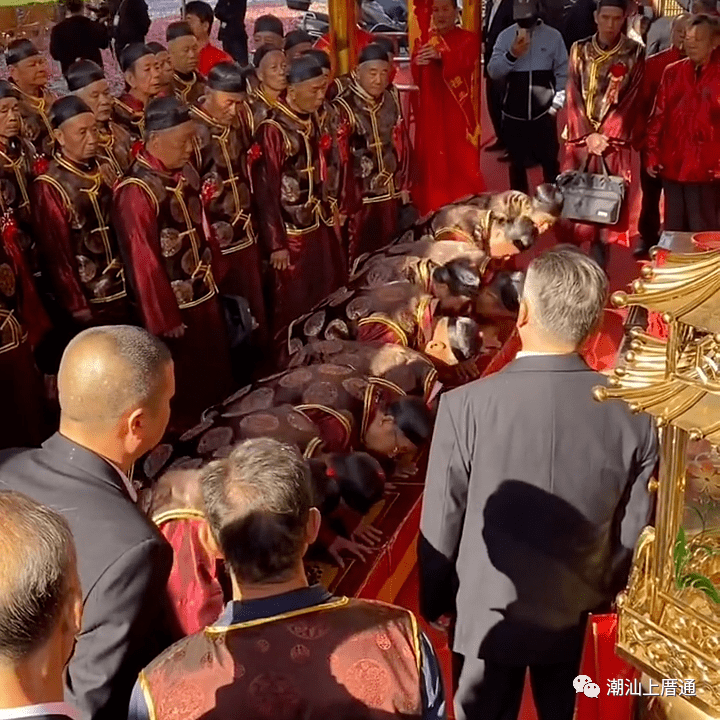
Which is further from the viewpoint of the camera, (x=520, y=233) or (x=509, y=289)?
(x=520, y=233)

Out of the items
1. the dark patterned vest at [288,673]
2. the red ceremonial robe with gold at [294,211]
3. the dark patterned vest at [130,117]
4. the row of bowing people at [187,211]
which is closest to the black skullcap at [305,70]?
A: the row of bowing people at [187,211]

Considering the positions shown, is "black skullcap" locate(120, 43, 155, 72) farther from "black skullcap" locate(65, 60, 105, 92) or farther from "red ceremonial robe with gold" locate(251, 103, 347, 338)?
"red ceremonial robe with gold" locate(251, 103, 347, 338)

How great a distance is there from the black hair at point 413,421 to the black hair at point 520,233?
179 cm

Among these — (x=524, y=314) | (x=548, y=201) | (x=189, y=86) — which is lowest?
(x=548, y=201)

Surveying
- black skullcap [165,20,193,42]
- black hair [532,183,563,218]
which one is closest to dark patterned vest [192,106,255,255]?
black skullcap [165,20,193,42]

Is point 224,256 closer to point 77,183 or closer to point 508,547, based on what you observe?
point 77,183

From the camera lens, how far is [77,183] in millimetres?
3801

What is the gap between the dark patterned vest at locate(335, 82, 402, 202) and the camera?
5176mm

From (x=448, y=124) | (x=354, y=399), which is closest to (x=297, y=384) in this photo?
(x=354, y=399)

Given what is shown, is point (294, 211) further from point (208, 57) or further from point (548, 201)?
point (208, 57)

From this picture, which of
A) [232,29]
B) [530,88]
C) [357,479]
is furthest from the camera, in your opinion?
[232,29]

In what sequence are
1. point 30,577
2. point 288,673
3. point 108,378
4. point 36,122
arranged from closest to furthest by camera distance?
point 30,577, point 288,673, point 108,378, point 36,122

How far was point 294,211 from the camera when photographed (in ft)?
15.5

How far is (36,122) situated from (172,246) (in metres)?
1.46
